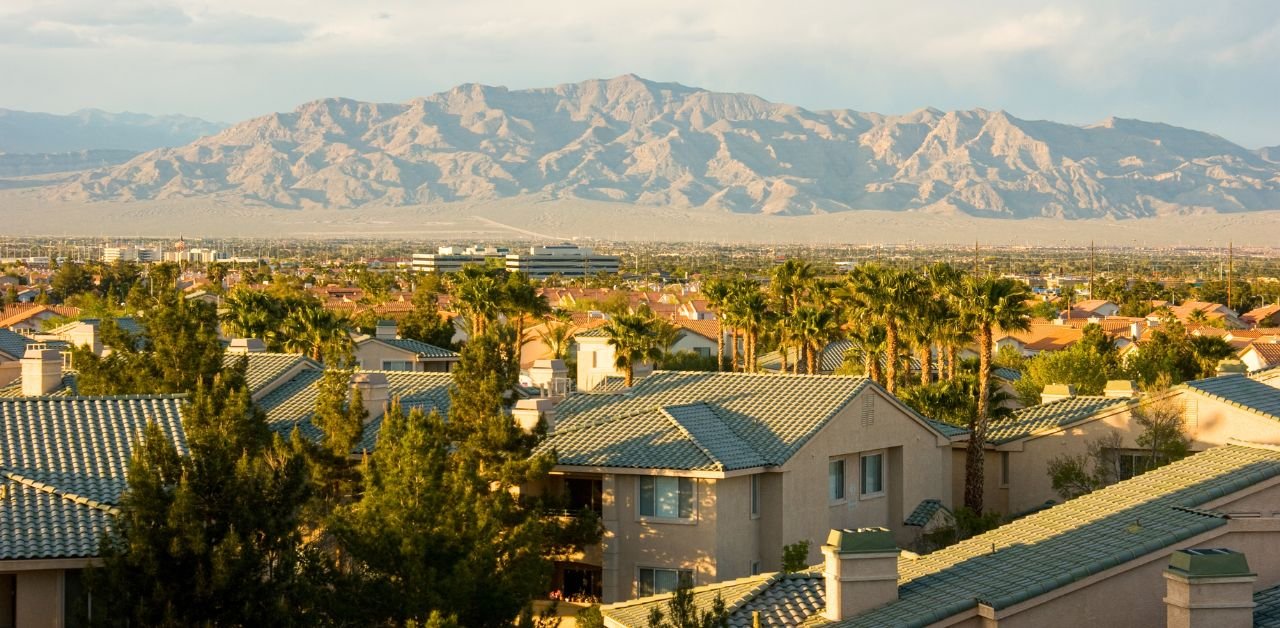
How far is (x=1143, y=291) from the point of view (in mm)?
159375

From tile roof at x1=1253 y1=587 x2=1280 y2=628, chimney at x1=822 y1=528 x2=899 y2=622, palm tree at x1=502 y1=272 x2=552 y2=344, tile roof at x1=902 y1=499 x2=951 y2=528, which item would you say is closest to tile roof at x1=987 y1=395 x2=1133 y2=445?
tile roof at x1=902 y1=499 x2=951 y2=528

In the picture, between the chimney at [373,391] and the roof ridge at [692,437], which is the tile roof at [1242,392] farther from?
the chimney at [373,391]

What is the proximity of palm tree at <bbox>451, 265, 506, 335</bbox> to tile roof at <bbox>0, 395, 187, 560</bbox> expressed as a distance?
40.3m

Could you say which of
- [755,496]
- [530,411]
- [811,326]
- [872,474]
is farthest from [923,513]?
[811,326]

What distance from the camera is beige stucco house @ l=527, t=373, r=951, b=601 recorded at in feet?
104

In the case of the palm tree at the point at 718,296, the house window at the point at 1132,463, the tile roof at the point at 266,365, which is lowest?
the house window at the point at 1132,463

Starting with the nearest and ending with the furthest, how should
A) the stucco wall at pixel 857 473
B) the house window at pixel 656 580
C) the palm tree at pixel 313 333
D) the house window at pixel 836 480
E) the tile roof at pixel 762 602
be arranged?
the tile roof at pixel 762 602 < the house window at pixel 656 580 < the stucco wall at pixel 857 473 < the house window at pixel 836 480 < the palm tree at pixel 313 333

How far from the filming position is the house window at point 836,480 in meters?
34.5

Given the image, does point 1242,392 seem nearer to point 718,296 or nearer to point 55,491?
point 55,491

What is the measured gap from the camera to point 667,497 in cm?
3183

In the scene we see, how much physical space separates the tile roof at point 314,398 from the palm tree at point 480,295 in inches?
1004

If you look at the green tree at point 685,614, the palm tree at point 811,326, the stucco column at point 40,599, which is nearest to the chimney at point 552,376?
the palm tree at point 811,326

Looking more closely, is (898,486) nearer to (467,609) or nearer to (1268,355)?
(467,609)

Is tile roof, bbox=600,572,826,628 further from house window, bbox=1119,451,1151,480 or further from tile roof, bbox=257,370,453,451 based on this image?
house window, bbox=1119,451,1151,480
